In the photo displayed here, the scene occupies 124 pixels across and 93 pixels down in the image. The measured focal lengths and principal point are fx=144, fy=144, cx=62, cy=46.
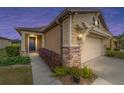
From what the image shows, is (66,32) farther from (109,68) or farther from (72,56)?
(109,68)

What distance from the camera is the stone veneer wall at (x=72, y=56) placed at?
499 cm

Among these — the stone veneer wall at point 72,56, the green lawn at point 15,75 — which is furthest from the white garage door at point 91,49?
the green lawn at point 15,75

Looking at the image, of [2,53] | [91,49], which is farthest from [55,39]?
[2,53]

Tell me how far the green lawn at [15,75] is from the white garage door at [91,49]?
2.18 m

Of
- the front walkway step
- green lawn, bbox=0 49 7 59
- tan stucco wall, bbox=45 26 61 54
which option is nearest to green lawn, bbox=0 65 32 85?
green lawn, bbox=0 49 7 59

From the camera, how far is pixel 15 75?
5.14 meters

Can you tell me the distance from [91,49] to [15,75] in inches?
127

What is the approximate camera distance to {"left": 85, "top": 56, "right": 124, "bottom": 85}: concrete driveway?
479cm

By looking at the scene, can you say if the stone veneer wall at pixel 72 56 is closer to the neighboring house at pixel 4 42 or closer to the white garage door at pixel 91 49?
the white garage door at pixel 91 49

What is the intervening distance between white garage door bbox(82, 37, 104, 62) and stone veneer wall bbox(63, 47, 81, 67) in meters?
0.42
